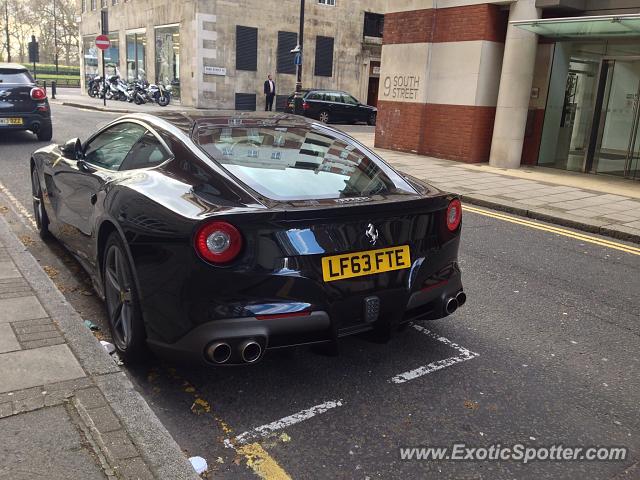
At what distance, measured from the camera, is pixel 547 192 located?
10328 mm

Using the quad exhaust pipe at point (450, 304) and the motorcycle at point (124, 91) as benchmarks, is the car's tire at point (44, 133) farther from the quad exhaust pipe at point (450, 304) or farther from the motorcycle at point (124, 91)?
the motorcycle at point (124, 91)

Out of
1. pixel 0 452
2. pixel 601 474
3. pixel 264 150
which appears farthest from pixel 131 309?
pixel 601 474

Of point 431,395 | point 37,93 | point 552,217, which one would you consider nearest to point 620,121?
point 552,217

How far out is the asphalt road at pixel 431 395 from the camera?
2.72 metres

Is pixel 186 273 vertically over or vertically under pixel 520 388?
over

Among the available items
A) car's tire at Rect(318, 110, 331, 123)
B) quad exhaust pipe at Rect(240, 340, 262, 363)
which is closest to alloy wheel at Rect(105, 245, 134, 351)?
quad exhaust pipe at Rect(240, 340, 262, 363)

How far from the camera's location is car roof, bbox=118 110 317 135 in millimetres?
3895

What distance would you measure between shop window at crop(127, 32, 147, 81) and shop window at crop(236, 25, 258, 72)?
6781 mm

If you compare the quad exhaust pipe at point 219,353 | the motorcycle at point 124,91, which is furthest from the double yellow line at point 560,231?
the motorcycle at point 124,91

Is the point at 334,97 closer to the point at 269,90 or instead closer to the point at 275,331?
the point at 269,90

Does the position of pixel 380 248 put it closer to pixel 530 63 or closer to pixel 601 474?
pixel 601 474

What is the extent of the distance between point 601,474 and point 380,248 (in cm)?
149

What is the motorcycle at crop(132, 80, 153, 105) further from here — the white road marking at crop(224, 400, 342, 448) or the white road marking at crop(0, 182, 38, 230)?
the white road marking at crop(224, 400, 342, 448)

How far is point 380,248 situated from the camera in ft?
10.5
